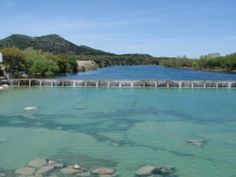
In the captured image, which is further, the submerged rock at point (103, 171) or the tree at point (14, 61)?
the tree at point (14, 61)

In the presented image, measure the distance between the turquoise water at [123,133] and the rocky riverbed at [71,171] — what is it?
0.47 m

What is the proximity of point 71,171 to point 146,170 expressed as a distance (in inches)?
128

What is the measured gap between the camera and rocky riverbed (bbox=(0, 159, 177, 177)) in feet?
53.0

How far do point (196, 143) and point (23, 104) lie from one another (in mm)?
22785

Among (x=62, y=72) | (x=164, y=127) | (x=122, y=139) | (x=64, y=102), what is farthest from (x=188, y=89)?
(x=62, y=72)

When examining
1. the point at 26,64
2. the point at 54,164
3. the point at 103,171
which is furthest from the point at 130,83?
the point at 103,171

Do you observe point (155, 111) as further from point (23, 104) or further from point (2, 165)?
point (2, 165)

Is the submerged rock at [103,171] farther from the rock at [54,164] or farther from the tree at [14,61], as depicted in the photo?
the tree at [14,61]

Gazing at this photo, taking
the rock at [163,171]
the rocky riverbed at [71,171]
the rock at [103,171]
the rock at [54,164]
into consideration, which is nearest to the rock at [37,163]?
the rocky riverbed at [71,171]

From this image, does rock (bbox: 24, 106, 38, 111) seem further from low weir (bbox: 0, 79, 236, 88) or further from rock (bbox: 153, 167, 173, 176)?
low weir (bbox: 0, 79, 236, 88)

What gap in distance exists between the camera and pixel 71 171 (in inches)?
653

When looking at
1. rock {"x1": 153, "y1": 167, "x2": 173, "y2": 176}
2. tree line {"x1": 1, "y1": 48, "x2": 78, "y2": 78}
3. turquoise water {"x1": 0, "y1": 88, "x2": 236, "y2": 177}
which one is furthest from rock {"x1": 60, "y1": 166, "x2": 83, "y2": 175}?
tree line {"x1": 1, "y1": 48, "x2": 78, "y2": 78}

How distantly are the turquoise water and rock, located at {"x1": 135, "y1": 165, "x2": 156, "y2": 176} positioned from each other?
1.22 ft

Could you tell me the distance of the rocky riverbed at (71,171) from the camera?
635 inches
